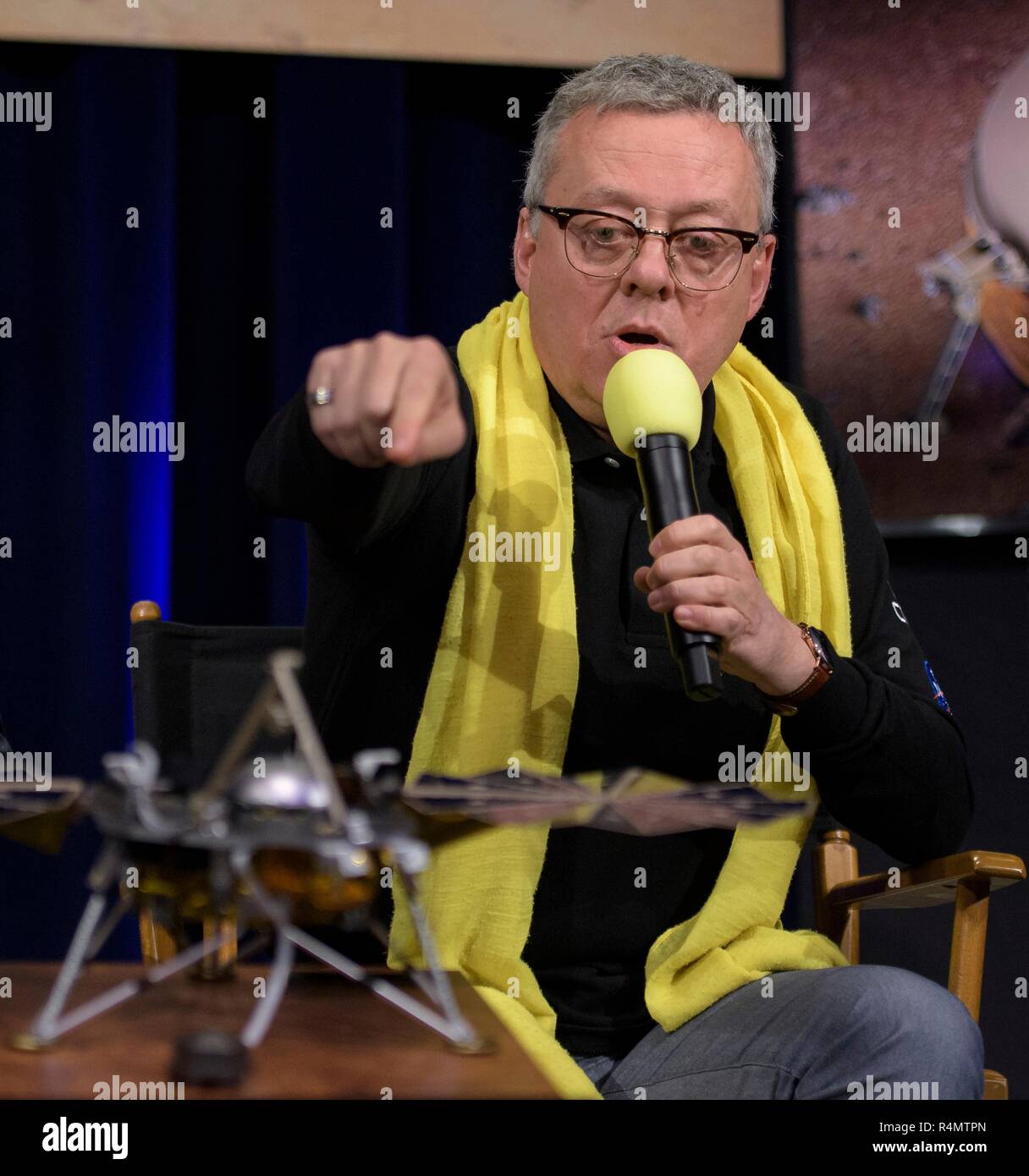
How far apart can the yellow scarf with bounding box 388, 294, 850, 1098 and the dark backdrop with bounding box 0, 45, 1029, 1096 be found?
746 millimetres

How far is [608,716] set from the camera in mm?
1205

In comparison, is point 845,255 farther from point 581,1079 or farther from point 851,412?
point 581,1079

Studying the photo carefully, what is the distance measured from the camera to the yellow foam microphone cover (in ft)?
3.12

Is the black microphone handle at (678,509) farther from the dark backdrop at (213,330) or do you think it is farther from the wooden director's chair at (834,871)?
the dark backdrop at (213,330)

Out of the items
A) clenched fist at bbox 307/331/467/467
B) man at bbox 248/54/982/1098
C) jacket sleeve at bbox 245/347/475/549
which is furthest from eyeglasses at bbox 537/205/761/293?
clenched fist at bbox 307/331/467/467

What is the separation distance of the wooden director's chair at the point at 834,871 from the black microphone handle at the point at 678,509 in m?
0.52

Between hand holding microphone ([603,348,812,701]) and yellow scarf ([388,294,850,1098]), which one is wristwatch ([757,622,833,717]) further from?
yellow scarf ([388,294,850,1098])

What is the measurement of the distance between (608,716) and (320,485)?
1.15 ft

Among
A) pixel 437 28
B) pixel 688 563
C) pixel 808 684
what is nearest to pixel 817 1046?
pixel 808 684

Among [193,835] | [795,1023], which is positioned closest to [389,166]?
[795,1023]

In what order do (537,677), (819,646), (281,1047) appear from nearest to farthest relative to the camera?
(281,1047) < (819,646) < (537,677)

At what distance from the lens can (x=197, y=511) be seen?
210 cm

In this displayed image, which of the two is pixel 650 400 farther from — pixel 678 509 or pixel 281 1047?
pixel 281 1047

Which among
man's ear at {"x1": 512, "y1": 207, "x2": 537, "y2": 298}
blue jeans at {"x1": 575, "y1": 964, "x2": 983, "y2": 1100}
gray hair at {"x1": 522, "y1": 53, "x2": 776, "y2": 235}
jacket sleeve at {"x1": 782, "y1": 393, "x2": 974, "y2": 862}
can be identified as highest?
gray hair at {"x1": 522, "y1": 53, "x2": 776, "y2": 235}
